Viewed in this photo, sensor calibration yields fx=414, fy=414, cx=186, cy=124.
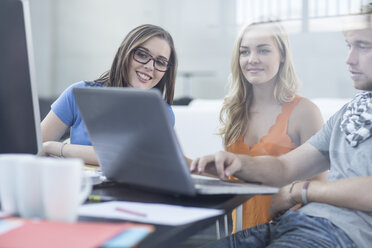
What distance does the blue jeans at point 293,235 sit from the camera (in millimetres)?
1031

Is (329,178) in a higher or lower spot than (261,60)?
lower

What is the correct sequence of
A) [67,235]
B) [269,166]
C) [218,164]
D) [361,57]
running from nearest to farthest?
[67,235]
[218,164]
[269,166]
[361,57]

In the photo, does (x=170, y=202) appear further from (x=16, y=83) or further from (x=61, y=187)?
(x=16, y=83)

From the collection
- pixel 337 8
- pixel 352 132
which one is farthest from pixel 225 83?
pixel 352 132

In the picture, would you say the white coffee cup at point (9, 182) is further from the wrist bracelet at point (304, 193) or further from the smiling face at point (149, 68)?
the smiling face at point (149, 68)

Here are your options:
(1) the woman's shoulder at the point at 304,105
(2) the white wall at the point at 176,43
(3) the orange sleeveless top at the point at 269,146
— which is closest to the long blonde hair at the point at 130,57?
(2) the white wall at the point at 176,43

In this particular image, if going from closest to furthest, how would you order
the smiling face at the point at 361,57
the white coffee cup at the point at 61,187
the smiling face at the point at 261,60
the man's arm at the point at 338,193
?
the white coffee cup at the point at 61,187, the man's arm at the point at 338,193, the smiling face at the point at 361,57, the smiling face at the point at 261,60

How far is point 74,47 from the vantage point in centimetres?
290

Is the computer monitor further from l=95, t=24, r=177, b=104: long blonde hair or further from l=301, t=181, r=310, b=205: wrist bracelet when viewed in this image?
l=95, t=24, r=177, b=104: long blonde hair

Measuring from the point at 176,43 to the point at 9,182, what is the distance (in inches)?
62.9

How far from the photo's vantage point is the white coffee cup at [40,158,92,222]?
1.98ft

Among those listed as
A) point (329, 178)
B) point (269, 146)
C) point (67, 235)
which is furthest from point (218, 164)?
point (269, 146)

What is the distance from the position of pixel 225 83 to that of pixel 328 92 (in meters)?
0.47

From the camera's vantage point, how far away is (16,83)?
89 cm
